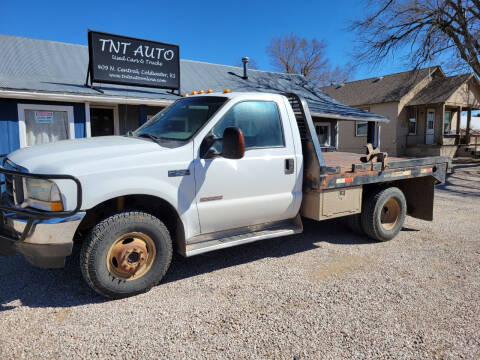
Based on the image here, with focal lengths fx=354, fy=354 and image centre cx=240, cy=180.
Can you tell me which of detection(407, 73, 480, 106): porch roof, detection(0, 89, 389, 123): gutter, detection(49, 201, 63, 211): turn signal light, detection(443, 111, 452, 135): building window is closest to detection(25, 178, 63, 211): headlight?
detection(49, 201, 63, 211): turn signal light

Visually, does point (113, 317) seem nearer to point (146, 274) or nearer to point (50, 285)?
point (146, 274)

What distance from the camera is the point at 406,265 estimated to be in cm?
442

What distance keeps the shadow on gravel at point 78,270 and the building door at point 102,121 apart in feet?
26.7

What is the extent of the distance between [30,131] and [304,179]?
891 cm

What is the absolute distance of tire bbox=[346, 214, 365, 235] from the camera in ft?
17.8

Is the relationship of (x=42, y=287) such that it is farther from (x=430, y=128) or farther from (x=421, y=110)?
(x=421, y=110)

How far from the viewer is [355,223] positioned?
18.0ft

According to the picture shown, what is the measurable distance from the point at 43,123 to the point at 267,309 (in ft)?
31.3

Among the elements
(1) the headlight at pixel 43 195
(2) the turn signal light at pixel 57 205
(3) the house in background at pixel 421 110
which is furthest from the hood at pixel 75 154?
(3) the house in background at pixel 421 110

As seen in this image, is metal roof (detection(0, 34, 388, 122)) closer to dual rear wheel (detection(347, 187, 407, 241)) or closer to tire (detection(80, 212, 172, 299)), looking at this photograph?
tire (detection(80, 212, 172, 299))

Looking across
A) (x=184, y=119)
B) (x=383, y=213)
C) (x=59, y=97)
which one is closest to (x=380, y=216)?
(x=383, y=213)

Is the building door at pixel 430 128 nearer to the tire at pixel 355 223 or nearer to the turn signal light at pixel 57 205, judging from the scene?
the tire at pixel 355 223

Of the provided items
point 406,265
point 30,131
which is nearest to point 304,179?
point 406,265

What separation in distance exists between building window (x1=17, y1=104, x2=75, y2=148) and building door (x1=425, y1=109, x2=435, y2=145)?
2281 cm
